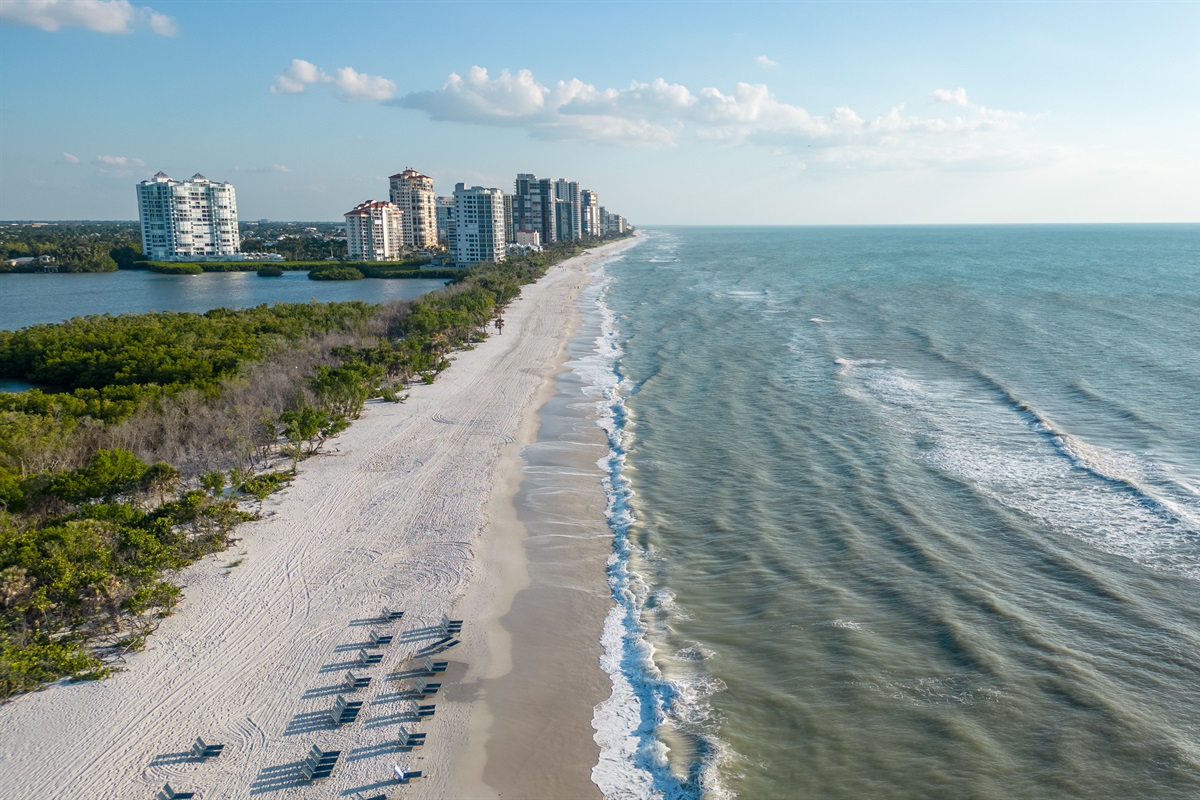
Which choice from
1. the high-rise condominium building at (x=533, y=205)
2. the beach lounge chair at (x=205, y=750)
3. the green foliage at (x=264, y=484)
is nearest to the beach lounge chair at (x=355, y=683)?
the beach lounge chair at (x=205, y=750)

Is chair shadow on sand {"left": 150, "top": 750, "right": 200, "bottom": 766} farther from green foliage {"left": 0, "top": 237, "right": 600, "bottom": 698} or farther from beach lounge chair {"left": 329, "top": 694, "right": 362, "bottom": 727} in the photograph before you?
green foliage {"left": 0, "top": 237, "right": 600, "bottom": 698}

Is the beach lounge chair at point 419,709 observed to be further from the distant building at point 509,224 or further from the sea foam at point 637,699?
the distant building at point 509,224

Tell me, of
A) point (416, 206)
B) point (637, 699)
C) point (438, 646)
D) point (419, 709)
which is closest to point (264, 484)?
point (438, 646)

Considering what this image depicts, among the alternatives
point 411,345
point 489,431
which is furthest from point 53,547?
point 411,345

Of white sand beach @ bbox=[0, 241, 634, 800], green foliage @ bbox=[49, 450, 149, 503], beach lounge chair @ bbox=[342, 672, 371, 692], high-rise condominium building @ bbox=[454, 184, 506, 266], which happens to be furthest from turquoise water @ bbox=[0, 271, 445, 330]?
beach lounge chair @ bbox=[342, 672, 371, 692]

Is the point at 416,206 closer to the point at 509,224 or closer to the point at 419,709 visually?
the point at 509,224

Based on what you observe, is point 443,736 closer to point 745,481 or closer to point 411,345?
point 745,481
